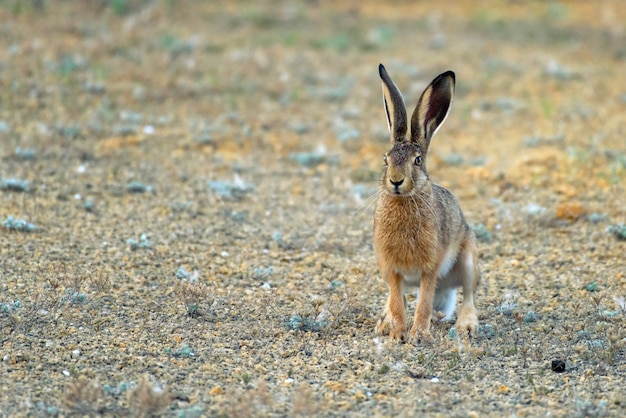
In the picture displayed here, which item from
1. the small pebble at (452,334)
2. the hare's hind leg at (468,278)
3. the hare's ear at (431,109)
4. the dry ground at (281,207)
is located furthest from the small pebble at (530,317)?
the hare's ear at (431,109)

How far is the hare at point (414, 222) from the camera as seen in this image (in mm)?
6449

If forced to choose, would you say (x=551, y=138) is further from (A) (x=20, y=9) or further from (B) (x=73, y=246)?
(A) (x=20, y=9)

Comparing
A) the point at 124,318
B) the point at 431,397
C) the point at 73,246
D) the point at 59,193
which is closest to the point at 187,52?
the point at 59,193

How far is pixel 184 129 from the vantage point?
11367 mm

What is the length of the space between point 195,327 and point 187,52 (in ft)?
26.7

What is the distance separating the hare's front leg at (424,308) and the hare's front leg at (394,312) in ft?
0.26

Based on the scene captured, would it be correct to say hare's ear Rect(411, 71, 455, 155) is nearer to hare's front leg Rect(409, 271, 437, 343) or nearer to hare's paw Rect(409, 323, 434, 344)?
hare's front leg Rect(409, 271, 437, 343)

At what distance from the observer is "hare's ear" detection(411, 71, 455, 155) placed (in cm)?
662

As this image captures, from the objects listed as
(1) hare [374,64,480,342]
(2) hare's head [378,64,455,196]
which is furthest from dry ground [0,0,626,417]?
(2) hare's head [378,64,455,196]

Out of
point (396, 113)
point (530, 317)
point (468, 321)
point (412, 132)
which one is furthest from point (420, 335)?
point (396, 113)

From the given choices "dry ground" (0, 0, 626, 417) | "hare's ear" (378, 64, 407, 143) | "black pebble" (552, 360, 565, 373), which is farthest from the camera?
"hare's ear" (378, 64, 407, 143)

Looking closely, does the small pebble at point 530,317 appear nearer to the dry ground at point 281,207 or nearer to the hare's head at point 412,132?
the dry ground at point 281,207

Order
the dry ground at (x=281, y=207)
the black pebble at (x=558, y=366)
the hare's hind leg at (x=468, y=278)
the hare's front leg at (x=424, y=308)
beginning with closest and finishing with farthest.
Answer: the dry ground at (x=281, y=207)
the black pebble at (x=558, y=366)
the hare's front leg at (x=424, y=308)
the hare's hind leg at (x=468, y=278)

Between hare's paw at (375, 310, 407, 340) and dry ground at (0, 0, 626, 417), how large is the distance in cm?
12
